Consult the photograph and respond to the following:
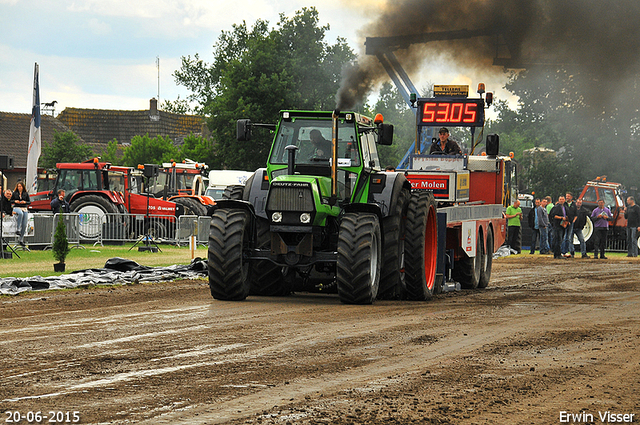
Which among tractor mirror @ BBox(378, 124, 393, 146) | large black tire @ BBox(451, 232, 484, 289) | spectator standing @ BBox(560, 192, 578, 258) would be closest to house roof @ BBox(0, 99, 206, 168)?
spectator standing @ BBox(560, 192, 578, 258)

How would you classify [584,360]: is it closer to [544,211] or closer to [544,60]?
[544,60]

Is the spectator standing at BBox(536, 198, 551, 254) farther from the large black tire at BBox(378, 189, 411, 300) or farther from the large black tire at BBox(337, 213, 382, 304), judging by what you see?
the large black tire at BBox(337, 213, 382, 304)

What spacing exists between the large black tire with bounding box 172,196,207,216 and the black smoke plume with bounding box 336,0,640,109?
38.1 ft

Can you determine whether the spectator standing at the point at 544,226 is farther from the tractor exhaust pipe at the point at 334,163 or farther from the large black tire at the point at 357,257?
the large black tire at the point at 357,257

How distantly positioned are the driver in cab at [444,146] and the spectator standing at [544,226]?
43.1 feet

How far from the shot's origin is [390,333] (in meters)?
8.78

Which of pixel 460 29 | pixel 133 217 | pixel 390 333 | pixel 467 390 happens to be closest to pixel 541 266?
pixel 460 29

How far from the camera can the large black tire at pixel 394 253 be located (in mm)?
11891

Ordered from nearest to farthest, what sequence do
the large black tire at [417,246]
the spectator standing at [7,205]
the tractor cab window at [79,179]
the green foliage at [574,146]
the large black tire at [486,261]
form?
the large black tire at [417,246] → the large black tire at [486,261] → the spectator standing at [7,205] → the tractor cab window at [79,179] → the green foliage at [574,146]

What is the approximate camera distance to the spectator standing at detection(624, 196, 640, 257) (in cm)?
2727

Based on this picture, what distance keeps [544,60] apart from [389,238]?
6.71m

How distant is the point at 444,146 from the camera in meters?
16.7

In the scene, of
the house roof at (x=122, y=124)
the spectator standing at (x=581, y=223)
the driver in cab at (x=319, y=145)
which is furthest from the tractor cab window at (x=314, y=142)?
the house roof at (x=122, y=124)

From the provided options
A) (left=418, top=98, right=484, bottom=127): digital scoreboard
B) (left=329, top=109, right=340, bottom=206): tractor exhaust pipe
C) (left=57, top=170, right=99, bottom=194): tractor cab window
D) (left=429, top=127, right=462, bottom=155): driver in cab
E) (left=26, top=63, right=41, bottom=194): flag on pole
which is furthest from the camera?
(left=57, top=170, right=99, bottom=194): tractor cab window
